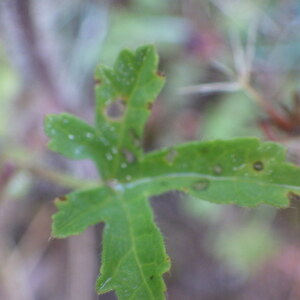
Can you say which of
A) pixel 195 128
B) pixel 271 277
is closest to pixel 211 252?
pixel 271 277

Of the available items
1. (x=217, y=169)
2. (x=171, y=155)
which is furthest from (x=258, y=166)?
(x=171, y=155)

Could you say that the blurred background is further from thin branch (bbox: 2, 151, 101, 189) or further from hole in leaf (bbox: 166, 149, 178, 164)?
hole in leaf (bbox: 166, 149, 178, 164)

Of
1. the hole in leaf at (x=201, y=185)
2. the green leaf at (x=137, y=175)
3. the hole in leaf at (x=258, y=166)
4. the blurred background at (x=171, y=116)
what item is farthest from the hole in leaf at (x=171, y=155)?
the blurred background at (x=171, y=116)

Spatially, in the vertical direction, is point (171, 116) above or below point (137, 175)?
below

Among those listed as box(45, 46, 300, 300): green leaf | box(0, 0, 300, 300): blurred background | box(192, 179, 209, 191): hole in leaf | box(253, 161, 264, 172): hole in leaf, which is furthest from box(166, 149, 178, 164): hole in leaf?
box(0, 0, 300, 300): blurred background

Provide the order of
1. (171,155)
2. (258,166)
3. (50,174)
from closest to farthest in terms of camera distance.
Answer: (258,166) < (171,155) < (50,174)

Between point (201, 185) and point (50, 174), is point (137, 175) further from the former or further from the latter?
point (50, 174)

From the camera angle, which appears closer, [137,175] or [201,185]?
[201,185]

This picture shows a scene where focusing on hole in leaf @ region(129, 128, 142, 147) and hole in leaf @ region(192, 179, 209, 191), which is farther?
hole in leaf @ region(129, 128, 142, 147)

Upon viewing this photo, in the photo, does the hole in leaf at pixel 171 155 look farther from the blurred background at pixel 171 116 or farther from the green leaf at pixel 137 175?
the blurred background at pixel 171 116
